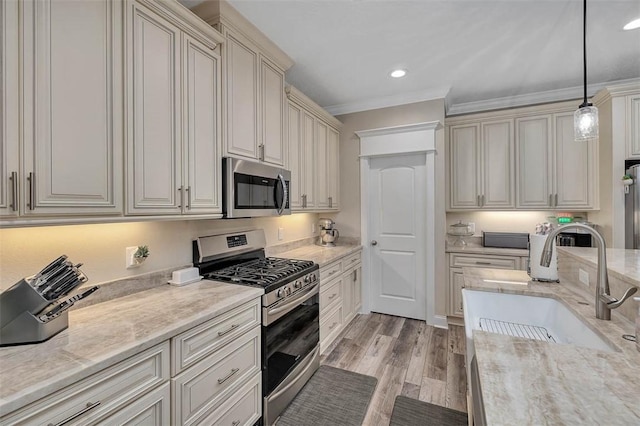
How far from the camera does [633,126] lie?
8.76ft

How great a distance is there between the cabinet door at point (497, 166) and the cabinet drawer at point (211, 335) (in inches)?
121

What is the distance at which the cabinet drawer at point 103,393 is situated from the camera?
81 cm

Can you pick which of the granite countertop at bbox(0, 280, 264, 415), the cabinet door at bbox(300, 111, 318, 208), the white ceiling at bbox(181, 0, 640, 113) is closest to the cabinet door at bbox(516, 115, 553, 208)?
the white ceiling at bbox(181, 0, 640, 113)

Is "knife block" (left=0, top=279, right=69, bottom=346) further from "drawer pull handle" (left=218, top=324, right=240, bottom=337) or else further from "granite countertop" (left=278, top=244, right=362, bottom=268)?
"granite countertop" (left=278, top=244, right=362, bottom=268)

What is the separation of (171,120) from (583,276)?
2.46 meters

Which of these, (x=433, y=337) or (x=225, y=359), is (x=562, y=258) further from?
(x=225, y=359)

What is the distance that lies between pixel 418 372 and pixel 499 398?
6.49 feet

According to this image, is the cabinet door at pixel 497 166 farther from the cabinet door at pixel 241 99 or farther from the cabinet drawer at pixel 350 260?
the cabinet door at pixel 241 99

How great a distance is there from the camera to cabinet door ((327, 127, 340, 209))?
3.49m

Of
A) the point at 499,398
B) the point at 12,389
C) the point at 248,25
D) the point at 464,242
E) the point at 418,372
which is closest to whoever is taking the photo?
the point at 499,398

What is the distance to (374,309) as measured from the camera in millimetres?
3678

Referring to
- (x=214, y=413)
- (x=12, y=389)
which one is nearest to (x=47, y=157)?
(x=12, y=389)

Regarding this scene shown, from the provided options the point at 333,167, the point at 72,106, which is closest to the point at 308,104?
the point at 333,167

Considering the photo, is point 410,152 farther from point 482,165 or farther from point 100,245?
point 100,245
